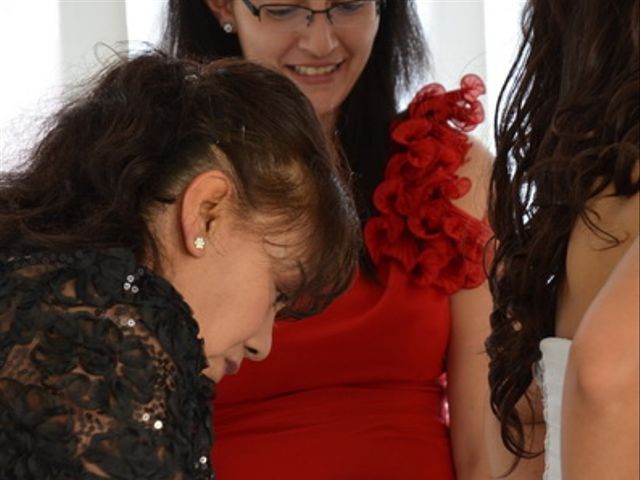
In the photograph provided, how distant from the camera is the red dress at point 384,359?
2076 millimetres

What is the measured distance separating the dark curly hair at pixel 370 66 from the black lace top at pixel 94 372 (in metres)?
0.90

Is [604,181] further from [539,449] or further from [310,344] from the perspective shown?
[310,344]

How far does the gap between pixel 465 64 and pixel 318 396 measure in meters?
0.74

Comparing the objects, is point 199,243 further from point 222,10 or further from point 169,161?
point 222,10

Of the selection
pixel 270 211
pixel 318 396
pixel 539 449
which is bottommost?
pixel 318 396

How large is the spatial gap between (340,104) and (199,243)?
933 mm

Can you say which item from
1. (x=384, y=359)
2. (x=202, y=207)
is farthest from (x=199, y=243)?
(x=384, y=359)

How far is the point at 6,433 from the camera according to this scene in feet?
4.33

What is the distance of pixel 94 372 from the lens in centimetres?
131

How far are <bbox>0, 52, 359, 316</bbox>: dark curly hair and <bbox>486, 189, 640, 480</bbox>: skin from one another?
0.96ft

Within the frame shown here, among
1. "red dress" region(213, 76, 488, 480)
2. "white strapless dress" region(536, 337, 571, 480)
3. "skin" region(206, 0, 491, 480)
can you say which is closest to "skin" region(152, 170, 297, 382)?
"white strapless dress" region(536, 337, 571, 480)

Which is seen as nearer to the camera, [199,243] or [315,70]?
[199,243]

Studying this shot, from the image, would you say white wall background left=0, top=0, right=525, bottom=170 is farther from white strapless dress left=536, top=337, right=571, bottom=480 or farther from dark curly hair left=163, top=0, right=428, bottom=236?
white strapless dress left=536, top=337, right=571, bottom=480

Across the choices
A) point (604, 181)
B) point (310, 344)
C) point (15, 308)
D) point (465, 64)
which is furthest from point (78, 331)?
point (465, 64)
